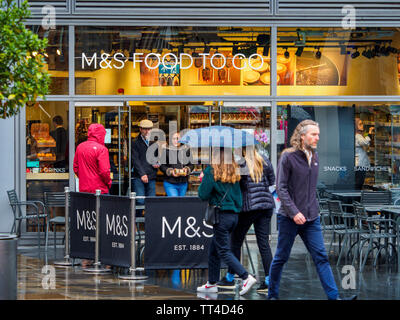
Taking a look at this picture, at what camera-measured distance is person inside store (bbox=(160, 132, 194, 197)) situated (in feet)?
43.8

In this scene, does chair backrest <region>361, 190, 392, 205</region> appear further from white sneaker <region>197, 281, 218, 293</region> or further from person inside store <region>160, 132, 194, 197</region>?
white sneaker <region>197, 281, 218, 293</region>

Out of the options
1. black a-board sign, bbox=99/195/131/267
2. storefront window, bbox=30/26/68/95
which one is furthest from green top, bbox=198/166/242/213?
storefront window, bbox=30/26/68/95

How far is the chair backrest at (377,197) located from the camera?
13.7m

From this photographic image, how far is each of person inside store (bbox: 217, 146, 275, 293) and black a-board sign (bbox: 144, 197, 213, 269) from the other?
30.9 inches

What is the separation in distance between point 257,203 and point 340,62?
5.85 m

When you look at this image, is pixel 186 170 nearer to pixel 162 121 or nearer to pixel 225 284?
pixel 162 121

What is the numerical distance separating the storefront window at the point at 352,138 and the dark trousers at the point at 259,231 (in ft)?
16.2

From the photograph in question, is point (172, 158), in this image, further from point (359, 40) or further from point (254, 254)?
point (359, 40)

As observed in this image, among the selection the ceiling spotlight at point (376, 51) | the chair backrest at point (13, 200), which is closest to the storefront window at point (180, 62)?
the ceiling spotlight at point (376, 51)

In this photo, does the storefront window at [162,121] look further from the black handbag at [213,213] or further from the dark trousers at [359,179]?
the black handbag at [213,213]

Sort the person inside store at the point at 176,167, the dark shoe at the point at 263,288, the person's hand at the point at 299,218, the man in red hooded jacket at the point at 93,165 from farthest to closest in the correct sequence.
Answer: the person inside store at the point at 176,167 < the man in red hooded jacket at the point at 93,165 < the dark shoe at the point at 263,288 < the person's hand at the point at 299,218

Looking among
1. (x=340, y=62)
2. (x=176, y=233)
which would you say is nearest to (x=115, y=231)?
(x=176, y=233)

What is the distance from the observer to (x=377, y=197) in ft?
45.0

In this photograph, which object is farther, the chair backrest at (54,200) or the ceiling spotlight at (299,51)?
the ceiling spotlight at (299,51)
